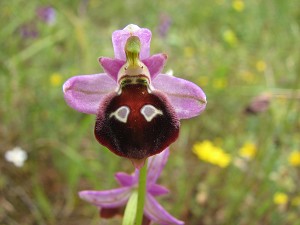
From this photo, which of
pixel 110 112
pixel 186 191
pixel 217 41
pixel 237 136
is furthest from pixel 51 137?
pixel 217 41

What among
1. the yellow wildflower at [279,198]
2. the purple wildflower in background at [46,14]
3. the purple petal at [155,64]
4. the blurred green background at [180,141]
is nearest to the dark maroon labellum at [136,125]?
the purple petal at [155,64]

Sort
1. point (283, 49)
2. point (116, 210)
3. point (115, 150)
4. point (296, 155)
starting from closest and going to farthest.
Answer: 1. point (115, 150)
2. point (116, 210)
3. point (296, 155)
4. point (283, 49)

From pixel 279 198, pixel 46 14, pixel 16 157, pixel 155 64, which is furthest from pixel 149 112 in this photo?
pixel 46 14

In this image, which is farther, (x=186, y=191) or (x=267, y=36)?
(x=267, y=36)

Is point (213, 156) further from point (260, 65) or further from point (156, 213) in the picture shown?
point (260, 65)

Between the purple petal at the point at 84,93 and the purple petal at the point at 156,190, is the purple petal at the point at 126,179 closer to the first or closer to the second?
the purple petal at the point at 156,190

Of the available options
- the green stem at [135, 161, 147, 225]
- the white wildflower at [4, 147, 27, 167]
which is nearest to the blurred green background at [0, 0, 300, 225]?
the white wildflower at [4, 147, 27, 167]

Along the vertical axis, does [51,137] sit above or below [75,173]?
above

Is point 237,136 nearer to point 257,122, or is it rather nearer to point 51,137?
point 257,122
